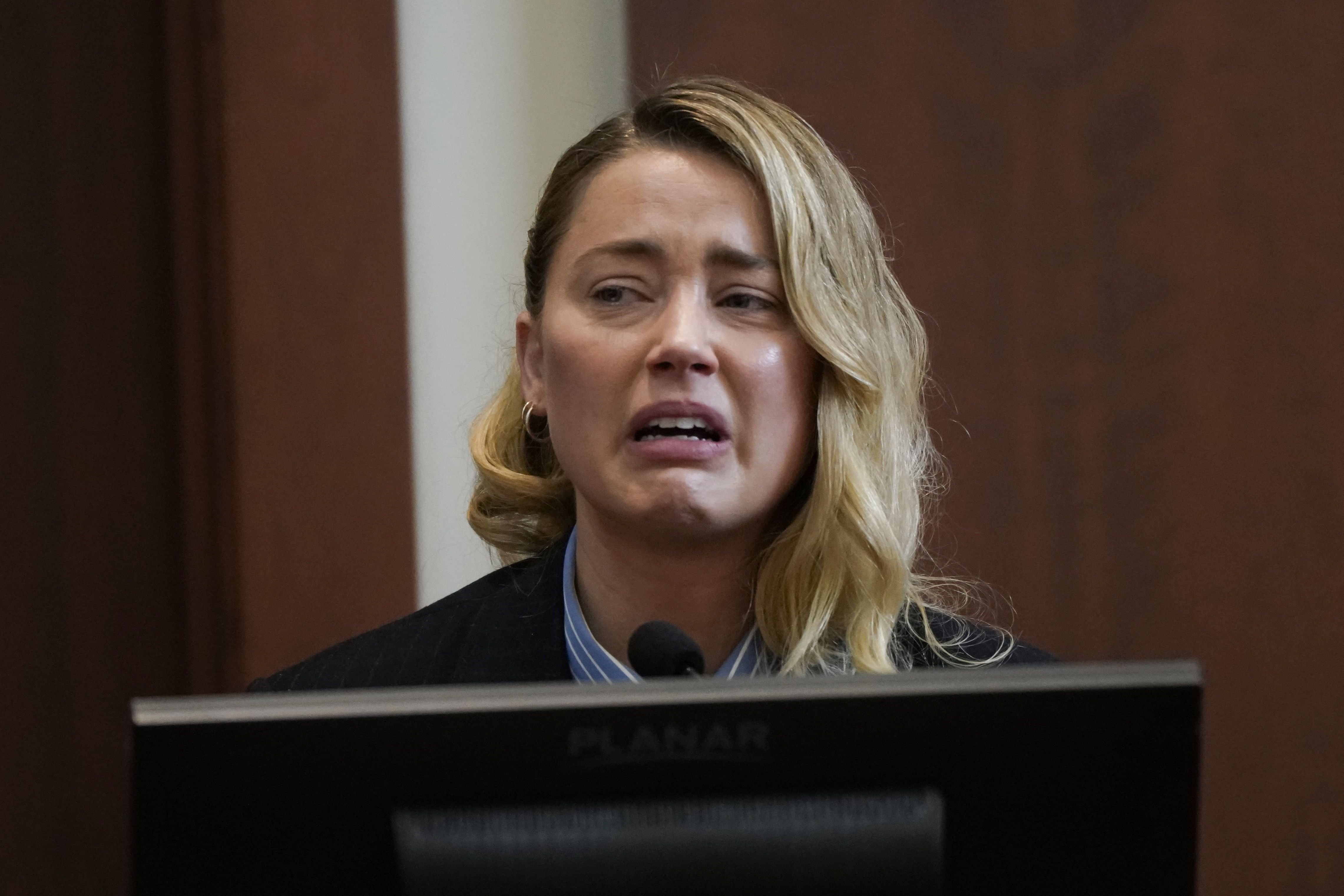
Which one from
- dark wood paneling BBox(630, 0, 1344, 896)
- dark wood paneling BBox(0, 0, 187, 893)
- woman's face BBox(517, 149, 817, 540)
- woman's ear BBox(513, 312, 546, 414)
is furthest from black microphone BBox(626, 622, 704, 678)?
dark wood paneling BBox(0, 0, 187, 893)

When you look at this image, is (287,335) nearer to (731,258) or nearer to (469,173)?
(469,173)

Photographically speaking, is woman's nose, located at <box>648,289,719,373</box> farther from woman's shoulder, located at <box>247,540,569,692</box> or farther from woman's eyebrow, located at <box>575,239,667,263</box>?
woman's shoulder, located at <box>247,540,569,692</box>

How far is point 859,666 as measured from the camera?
1.48 m

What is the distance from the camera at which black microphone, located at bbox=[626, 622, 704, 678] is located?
88cm

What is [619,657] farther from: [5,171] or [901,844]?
[5,171]

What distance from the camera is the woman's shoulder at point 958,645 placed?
5.07ft

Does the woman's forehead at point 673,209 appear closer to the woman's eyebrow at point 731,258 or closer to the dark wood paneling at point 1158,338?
the woman's eyebrow at point 731,258

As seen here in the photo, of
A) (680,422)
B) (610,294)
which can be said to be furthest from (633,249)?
(680,422)

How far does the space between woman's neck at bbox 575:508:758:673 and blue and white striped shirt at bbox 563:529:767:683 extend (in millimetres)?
16

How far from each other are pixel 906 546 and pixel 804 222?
1.23 ft

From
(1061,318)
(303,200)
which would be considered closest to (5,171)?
(303,200)

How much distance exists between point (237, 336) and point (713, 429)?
1.17 m

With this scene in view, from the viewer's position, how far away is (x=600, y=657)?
59.9 inches

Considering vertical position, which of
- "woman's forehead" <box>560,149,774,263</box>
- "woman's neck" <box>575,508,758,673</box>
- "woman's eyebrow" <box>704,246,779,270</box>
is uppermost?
"woman's forehead" <box>560,149,774,263</box>
